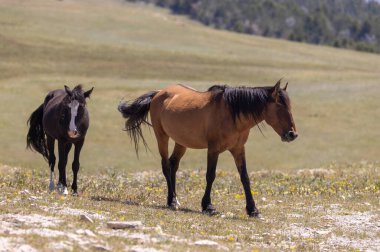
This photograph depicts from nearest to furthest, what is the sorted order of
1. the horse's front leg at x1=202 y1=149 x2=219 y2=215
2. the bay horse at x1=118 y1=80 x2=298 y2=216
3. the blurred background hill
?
the bay horse at x1=118 y1=80 x2=298 y2=216
the horse's front leg at x1=202 y1=149 x2=219 y2=215
the blurred background hill

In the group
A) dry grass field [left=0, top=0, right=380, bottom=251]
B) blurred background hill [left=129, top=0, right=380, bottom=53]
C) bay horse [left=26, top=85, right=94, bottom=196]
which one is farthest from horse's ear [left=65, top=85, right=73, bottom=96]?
blurred background hill [left=129, top=0, right=380, bottom=53]

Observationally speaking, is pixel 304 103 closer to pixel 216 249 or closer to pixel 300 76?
pixel 300 76

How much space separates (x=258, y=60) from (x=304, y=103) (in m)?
32.8

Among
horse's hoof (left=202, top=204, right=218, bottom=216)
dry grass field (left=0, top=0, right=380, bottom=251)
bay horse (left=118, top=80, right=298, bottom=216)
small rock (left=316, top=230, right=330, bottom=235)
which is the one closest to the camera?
dry grass field (left=0, top=0, right=380, bottom=251)

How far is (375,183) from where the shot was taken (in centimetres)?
1627

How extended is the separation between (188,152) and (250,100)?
19.2m

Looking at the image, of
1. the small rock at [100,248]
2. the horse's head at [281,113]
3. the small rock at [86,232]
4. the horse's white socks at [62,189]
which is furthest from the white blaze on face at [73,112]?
the small rock at [100,248]

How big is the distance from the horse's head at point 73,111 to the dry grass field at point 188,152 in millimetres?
1331

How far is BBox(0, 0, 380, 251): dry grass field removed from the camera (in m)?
10.0

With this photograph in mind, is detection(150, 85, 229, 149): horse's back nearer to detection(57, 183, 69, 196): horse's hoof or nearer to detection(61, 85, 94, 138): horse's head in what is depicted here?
detection(61, 85, 94, 138): horse's head

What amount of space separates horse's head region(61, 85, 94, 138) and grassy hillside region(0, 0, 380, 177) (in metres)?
10.6

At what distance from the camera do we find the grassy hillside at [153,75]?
31.5 m

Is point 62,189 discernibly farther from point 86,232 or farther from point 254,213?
point 86,232

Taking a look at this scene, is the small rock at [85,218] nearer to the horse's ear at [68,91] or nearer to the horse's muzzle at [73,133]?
the horse's muzzle at [73,133]
